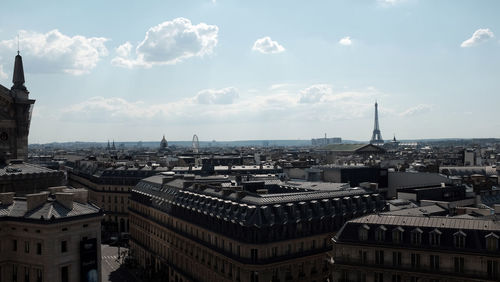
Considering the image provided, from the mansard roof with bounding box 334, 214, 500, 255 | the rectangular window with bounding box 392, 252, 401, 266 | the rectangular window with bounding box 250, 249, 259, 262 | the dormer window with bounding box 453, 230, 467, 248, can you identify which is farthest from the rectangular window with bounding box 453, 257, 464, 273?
the rectangular window with bounding box 250, 249, 259, 262

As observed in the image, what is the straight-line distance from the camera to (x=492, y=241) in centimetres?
6538

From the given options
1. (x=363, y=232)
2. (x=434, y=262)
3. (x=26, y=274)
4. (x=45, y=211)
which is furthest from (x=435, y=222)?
(x=26, y=274)

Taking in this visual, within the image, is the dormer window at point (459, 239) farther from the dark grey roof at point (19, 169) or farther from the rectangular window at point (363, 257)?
the dark grey roof at point (19, 169)

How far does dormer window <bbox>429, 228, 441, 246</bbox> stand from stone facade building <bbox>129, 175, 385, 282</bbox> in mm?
21562

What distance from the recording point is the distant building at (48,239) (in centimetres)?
6266

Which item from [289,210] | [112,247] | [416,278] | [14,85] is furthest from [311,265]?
[112,247]

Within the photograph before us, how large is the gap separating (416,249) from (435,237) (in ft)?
10.0

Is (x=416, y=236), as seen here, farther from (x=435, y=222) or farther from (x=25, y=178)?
(x=25, y=178)

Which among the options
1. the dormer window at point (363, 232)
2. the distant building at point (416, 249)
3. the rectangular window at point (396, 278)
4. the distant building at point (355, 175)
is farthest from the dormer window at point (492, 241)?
the distant building at point (355, 175)

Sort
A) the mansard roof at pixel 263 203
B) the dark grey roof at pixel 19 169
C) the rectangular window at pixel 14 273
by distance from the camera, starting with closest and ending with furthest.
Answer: the rectangular window at pixel 14 273 < the dark grey roof at pixel 19 169 < the mansard roof at pixel 263 203

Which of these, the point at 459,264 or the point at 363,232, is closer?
the point at 459,264

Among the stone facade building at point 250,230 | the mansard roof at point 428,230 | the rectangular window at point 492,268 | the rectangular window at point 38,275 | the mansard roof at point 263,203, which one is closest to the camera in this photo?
the rectangular window at point 38,275

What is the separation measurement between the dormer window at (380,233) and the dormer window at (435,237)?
20.8 ft

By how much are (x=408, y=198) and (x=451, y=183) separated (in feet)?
75.2
